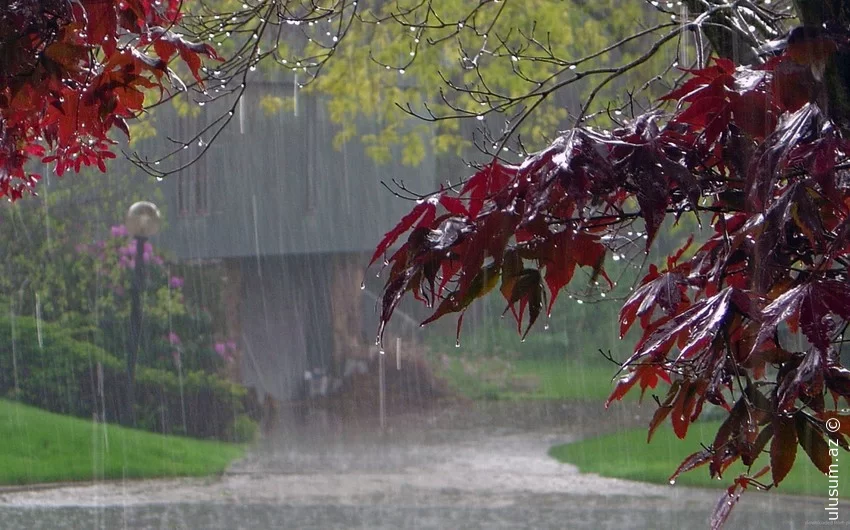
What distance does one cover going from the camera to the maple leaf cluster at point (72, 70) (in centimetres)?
209

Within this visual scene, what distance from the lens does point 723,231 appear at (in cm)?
173

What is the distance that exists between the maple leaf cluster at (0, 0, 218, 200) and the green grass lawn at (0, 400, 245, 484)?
23.8 feet

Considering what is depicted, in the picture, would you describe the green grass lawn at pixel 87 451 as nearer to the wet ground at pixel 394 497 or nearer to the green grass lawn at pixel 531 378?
the wet ground at pixel 394 497

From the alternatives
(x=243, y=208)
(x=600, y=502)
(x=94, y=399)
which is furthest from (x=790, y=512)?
(x=243, y=208)

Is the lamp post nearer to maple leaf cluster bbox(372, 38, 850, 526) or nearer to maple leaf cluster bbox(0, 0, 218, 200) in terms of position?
maple leaf cluster bbox(0, 0, 218, 200)

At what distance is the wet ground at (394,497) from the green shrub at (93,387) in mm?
812

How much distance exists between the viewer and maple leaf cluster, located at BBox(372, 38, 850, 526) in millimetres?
1490

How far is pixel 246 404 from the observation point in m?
13.6

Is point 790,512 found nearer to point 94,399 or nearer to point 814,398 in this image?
point 814,398

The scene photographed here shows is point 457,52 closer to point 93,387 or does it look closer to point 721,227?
point 93,387

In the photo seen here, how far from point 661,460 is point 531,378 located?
215 inches

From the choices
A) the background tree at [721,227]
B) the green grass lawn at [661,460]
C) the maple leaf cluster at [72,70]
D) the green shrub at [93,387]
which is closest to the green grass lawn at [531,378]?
the green grass lawn at [661,460]

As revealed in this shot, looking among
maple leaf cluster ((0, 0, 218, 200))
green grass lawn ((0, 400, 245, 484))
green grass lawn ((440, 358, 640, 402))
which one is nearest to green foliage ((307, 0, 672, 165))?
green grass lawn ((0, 400, 245, 484))

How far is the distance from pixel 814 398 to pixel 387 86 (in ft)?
30.6
